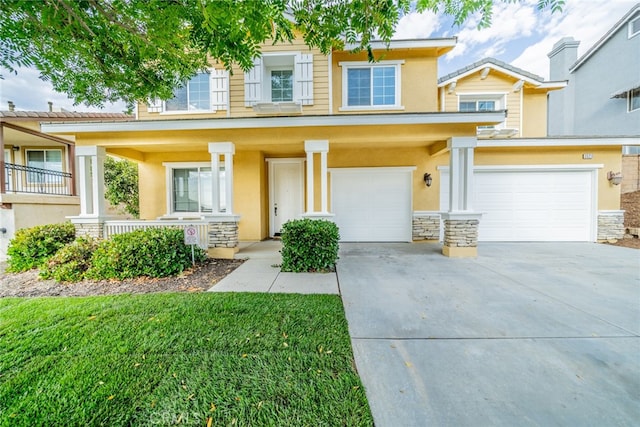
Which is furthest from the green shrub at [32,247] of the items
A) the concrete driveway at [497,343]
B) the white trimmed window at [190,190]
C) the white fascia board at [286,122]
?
the concrete driveway at [497,343]

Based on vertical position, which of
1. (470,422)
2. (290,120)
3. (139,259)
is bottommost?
(470,422)

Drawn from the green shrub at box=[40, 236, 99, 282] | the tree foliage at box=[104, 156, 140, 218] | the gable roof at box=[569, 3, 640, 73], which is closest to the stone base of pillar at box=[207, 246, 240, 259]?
the green shrub at box=[40, 236, 99, 282]

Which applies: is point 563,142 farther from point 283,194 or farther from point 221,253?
point 221,253

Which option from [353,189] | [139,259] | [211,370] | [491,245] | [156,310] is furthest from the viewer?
[353,189]

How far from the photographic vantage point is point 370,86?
7.87 m

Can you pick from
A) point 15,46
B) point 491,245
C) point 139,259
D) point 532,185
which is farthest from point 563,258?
point 15,46

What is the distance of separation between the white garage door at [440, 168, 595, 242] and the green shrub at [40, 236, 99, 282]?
8.86m

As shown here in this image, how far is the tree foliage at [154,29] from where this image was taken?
2.89 meters

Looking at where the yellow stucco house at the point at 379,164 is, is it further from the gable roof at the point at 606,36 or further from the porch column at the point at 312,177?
the gable roof at the point at 606,36

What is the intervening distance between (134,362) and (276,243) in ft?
17.9

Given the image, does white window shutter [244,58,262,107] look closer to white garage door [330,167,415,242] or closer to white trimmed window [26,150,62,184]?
white garage door [330,167,415,242]

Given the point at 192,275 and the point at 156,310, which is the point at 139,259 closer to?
the point at 192,275

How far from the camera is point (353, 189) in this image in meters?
7.78

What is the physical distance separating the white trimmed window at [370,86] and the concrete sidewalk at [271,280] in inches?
214
